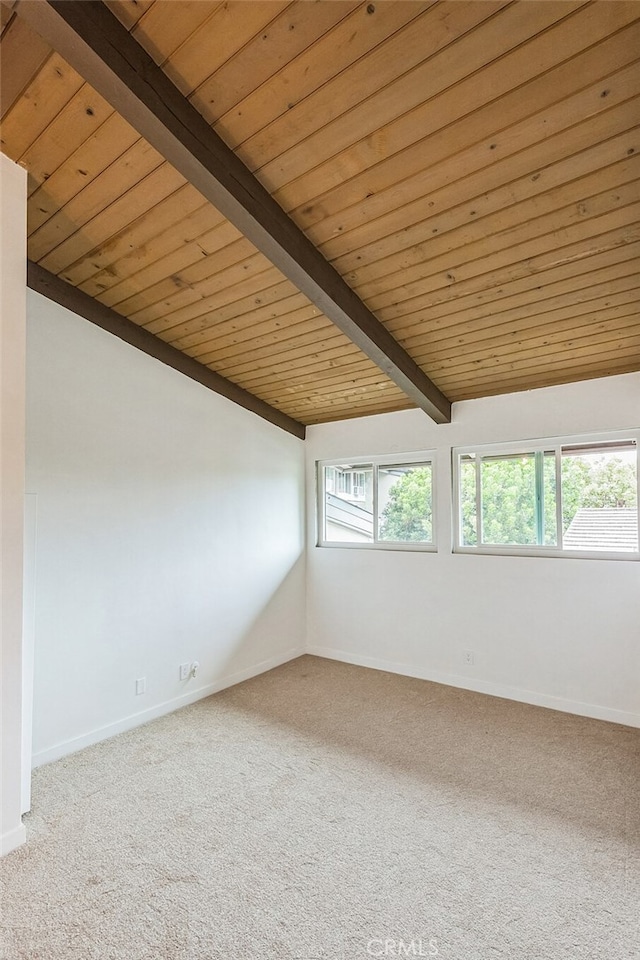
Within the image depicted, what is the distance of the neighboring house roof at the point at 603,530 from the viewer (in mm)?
3287

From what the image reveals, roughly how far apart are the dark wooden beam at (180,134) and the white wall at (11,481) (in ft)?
2.51

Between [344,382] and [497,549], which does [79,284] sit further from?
[497,549]

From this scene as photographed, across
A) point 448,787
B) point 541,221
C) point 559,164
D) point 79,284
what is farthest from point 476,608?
point 79,284

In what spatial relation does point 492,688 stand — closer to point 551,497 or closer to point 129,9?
point 551,497

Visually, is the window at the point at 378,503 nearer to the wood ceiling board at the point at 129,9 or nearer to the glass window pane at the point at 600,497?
the glass window pane at the point at 600,497

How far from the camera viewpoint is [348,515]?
191 inches

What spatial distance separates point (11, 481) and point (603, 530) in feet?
11.8

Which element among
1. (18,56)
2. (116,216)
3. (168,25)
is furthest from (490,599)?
(18,56)

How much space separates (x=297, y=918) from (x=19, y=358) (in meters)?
2.47

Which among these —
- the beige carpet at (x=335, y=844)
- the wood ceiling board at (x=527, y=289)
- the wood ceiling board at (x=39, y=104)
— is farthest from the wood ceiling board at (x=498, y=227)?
the beige carpet at (x=335, y=844)

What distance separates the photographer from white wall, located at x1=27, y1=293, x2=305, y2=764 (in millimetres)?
2848

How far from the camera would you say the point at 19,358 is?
83.5 inches

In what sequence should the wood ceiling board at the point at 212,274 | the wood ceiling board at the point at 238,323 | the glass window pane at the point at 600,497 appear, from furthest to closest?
1. the glass window pane at the point at 600,497
2. the wood ceiling board at the point at 238,323
3. the wood ceiling board at the point at 212,274

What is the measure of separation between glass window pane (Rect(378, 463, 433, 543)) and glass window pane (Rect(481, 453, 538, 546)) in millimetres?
509
